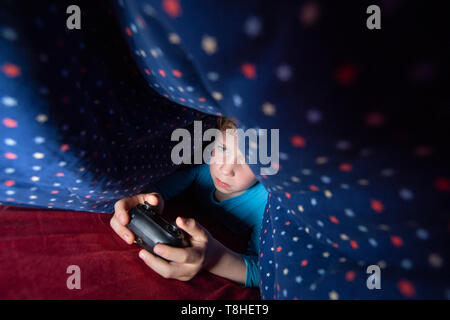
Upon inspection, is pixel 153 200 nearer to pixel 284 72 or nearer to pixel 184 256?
pixel 184 256

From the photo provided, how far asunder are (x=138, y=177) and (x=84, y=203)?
12cm

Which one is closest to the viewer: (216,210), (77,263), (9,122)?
(9,122)

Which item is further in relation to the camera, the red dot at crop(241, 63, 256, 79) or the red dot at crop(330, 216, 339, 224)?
the red dot at crop(330, 216, 339, 224)

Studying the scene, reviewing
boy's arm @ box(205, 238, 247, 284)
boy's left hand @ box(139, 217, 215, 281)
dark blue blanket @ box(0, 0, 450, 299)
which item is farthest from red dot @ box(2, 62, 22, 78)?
boy's arm @ box(205, 238, 247, 284)

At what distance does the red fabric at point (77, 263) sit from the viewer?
429 millimetres

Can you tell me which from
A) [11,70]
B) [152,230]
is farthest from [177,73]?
[152,230]

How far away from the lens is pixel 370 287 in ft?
1.17

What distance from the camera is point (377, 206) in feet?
1.01

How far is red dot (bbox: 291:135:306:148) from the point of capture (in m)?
0.28

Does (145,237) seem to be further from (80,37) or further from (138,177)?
(80,37)

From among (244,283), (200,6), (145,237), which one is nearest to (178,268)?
(145,237)

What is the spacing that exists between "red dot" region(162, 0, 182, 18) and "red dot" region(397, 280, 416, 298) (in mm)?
403

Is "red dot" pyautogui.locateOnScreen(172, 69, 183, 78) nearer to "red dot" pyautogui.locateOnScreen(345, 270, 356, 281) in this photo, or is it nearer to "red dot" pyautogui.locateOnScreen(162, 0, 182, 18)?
"red dot" pyautogui.locateOnScreen(162, 0, 182, 18)

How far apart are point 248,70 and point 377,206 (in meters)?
0.22
